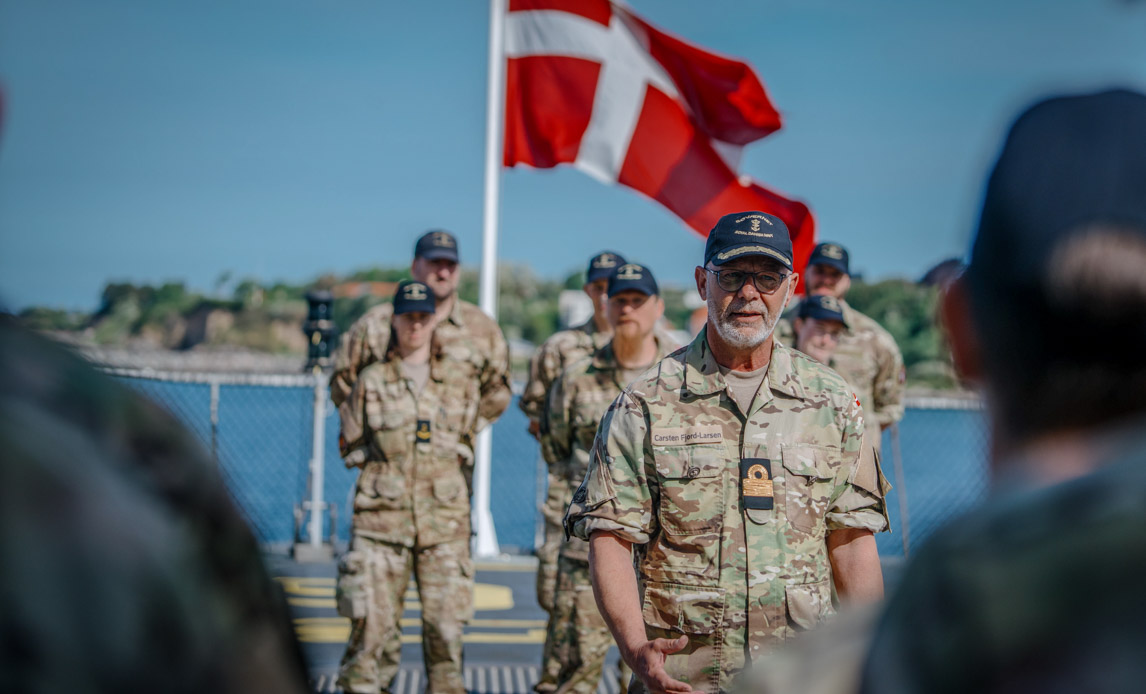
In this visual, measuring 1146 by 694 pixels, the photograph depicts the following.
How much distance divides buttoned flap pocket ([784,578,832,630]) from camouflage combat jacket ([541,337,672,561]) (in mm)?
2590

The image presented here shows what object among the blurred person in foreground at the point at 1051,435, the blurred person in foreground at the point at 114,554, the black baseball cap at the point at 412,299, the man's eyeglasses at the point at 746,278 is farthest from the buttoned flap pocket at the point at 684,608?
the black baseball cap at the point at 412,299

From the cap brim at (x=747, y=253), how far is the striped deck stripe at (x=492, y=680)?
3.36 metres

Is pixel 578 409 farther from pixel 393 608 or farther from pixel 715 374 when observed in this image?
pixel 715 374

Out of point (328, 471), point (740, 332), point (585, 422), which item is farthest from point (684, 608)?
point (328, 471)

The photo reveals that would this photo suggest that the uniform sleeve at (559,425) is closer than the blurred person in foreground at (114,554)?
No

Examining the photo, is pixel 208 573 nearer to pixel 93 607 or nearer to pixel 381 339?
pixel 93 607

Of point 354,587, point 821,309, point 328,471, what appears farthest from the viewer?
point 328,471

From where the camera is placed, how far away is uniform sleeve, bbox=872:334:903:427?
7.07 metres

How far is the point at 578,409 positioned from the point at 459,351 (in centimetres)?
74

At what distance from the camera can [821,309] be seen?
623 centimetres

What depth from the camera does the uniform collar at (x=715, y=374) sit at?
296cm

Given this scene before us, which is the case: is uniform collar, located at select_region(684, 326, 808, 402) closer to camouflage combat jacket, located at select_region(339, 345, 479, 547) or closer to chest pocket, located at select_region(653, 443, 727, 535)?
chest pocket, located at select_region(653, 443, 727, 535)

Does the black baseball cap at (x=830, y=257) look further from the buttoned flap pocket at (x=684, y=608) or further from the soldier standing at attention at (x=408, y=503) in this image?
the buttoned flap pocket at (x=684, y=608)

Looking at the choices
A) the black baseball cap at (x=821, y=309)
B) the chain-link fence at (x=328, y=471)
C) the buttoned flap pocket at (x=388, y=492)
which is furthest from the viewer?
the chain-link fence at (x=328, y=471)
